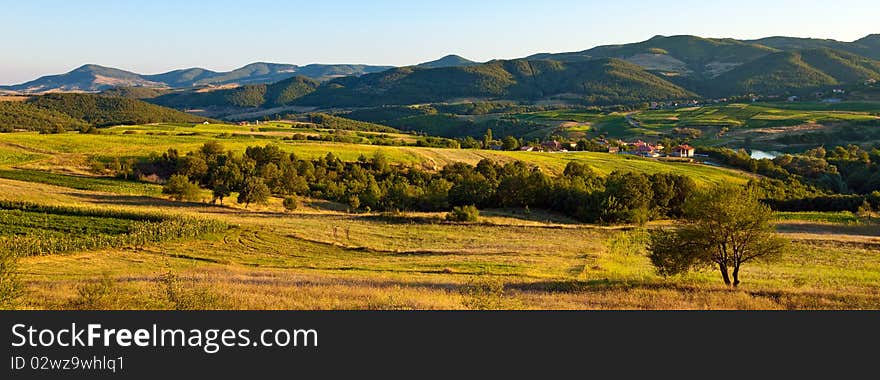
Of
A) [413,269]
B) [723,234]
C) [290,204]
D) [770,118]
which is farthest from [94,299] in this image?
[770,118]

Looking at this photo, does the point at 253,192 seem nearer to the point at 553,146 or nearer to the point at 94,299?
the point at 94,299

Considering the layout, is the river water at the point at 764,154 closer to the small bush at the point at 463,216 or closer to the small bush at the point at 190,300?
the small bush at the point at 463,216

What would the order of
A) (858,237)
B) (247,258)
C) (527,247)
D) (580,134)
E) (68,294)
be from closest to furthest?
(68,294), (247,258), (527,247), (858,237), (580,134)

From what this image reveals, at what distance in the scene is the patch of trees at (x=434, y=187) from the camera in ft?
196

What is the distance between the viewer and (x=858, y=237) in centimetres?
4825

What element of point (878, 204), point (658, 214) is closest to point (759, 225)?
point (658, 214)

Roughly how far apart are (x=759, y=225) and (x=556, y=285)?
9.52 meters

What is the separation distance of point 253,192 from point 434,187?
23857mm

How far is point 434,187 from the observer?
74.8 meters

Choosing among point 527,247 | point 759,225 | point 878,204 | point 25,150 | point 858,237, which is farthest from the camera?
point 25,150

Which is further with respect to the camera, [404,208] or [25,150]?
[25,150]

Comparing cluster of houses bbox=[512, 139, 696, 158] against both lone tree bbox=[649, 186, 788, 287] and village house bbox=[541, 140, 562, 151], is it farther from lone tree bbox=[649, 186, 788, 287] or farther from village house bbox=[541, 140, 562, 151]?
lone tree bbox=[649, 186, 788, 287]

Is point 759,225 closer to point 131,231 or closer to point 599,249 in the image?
point 599,249

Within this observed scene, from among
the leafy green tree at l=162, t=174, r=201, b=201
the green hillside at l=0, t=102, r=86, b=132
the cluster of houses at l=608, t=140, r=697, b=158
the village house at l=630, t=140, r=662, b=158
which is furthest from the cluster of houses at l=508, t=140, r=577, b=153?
the green hillside at l=0, t=102, r=86, b=132
